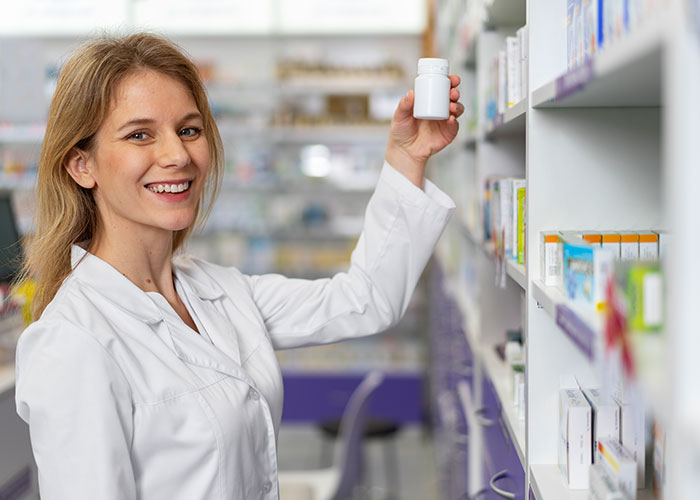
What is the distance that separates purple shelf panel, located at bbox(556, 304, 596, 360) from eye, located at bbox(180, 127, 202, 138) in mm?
945

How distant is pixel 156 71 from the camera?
1676 mm

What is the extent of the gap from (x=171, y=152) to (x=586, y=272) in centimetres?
89

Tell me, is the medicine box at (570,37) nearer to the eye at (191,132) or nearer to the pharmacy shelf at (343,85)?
the eye at (191,132)

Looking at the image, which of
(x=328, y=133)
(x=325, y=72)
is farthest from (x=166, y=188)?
(x=325, y=72)

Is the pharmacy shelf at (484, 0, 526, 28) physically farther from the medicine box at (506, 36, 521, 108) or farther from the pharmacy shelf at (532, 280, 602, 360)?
the pharmacy shelf at (532, 280, 602, 360)

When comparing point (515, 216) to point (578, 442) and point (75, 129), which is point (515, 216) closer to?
point (578, 442)

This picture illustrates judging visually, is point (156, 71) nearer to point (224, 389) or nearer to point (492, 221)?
point (224, 389)

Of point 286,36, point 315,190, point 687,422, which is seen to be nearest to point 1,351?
point 687,422

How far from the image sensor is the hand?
1.87 metres

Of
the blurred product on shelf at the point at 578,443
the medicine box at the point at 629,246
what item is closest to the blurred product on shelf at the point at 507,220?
the medicine box at the point at 629,246

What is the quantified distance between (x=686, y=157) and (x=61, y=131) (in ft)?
4.32

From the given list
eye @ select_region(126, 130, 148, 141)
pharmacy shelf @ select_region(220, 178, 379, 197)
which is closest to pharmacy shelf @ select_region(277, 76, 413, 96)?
pharmacy shelf @ select_region(220, 178, 379, 197)

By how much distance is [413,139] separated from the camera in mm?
1920

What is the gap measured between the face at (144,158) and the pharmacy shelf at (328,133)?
13.9 feet
